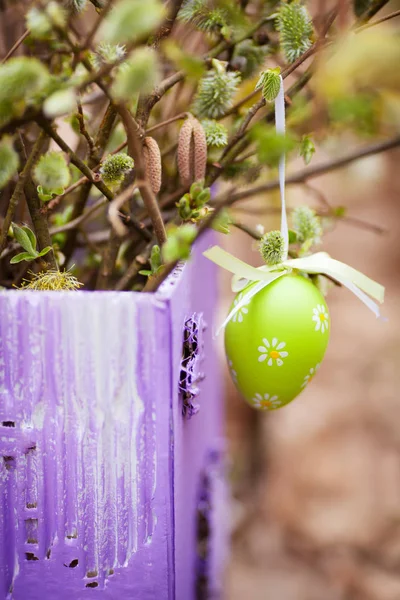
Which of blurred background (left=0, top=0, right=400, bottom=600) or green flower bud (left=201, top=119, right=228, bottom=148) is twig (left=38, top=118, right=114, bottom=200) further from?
blurred background (left=0, top=0, right=400, bottom=600)

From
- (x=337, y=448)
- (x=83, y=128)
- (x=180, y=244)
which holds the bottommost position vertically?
(x=337, y=448)

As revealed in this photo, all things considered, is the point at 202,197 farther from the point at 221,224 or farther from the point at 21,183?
the point at 21,183

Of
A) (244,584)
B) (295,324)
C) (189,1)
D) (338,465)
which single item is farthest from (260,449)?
(189,1)

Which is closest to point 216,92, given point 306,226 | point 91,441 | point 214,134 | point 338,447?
point 214,134

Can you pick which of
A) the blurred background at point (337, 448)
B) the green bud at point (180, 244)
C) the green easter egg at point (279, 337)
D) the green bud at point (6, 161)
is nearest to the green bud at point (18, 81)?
the green bud at point (6, 161)

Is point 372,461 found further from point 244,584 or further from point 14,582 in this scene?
point 14,582
